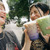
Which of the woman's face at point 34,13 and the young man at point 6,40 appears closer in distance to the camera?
the young man at point 6,40

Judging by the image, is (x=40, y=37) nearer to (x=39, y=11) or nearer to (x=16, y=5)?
(x=39, y=11)

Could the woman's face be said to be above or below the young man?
above

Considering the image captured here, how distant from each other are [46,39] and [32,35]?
23cm

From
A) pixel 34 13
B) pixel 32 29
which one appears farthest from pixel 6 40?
pixel 34 13

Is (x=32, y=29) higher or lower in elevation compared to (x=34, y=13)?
lower

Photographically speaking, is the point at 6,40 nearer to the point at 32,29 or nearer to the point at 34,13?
the point at 32,29

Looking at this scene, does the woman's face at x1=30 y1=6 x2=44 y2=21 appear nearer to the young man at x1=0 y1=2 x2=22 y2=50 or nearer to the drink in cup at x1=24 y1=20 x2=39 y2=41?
the drink in cup at x1=24 y1=20 x2=39 y2=41

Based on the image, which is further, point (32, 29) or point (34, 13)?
point (34, 13)

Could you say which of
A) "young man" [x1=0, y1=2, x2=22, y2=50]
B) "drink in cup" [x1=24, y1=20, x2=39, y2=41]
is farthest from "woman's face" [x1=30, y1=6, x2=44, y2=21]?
"young man" [x1=0, y1=2, x2=22, y2=50]

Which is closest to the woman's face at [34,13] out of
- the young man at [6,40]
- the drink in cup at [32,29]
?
the drink in cup at [32,29]

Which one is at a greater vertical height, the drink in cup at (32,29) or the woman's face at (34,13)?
the woman's face at (34,13)

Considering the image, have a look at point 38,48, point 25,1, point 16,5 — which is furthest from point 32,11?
point 16,5

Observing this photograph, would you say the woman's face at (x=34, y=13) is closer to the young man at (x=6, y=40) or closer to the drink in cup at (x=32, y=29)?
the drink in cup at (x=32, y=29)

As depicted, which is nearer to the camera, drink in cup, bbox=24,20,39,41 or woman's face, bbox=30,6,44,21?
drink in cup, bbox=24,20,39,41
